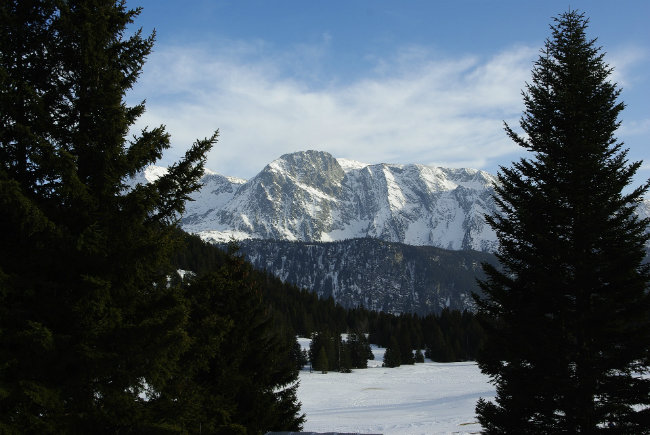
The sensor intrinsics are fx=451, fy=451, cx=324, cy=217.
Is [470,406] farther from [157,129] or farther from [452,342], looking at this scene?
[452,342]

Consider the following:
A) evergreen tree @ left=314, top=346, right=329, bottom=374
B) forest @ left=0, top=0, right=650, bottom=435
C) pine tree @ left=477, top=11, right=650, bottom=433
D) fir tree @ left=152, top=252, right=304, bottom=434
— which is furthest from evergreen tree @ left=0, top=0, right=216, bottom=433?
evergreen tree @ left=314, top=346, right=329, bottom=374

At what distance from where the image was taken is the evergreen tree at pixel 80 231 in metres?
6.83

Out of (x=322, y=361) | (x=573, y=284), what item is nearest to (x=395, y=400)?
(x=322, y=361)

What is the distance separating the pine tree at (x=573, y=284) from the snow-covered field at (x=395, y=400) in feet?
48.8

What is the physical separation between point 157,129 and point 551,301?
10.5 m

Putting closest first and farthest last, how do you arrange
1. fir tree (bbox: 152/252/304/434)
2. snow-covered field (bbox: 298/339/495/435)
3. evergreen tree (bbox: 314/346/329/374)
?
fir tree (bbox: 152/252/304/434)
snow-covered field (bbox: 298/339/495/435)
evergreen tree (bbox: 314/346/329/374)

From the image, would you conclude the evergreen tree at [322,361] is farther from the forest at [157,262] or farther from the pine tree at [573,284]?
the pine tree at [573,284]

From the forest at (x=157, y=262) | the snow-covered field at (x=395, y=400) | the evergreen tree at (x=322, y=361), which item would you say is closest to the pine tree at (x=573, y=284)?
the forest at (x=157, y=262)

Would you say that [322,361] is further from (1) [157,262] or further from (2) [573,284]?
(1) [157,262]

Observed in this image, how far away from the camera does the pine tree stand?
11164mm

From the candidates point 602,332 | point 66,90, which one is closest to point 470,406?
point 602,332

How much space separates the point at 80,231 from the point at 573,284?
11459 millimetres

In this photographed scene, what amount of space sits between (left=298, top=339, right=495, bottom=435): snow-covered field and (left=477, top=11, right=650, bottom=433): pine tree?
14880 millimetres

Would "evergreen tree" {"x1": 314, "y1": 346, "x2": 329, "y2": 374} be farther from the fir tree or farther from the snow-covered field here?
the fir tree
